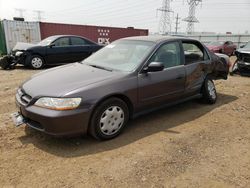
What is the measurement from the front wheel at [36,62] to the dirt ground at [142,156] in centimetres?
595

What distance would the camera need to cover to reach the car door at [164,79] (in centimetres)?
427

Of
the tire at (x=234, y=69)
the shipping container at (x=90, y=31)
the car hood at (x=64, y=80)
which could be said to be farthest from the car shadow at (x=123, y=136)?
the shipping container at (x=90, y=31)

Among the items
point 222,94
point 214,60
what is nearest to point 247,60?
point 222,94

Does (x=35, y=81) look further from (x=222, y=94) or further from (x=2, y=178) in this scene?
(x=222, y=94)

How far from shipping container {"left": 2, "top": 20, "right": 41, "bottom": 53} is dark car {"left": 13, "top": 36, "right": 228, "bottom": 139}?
13.6 meters

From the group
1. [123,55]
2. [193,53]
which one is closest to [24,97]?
[123,55]

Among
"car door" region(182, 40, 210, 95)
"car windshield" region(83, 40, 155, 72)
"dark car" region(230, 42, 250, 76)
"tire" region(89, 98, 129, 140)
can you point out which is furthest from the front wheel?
"dark car" region(230, 42, 250, 76)

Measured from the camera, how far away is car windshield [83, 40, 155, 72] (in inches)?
170

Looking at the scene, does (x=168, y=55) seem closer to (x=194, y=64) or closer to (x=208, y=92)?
(x=194, y=64)

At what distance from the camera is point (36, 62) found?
10656 millimetres

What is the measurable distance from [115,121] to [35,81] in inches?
54.9

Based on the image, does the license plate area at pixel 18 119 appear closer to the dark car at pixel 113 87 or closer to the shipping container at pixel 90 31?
the dark car at pixel 113 87

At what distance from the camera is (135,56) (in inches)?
175

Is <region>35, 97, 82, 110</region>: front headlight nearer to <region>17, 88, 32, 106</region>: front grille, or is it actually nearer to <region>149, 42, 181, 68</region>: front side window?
<region>17, 88, 32, 106</region>: front grille
